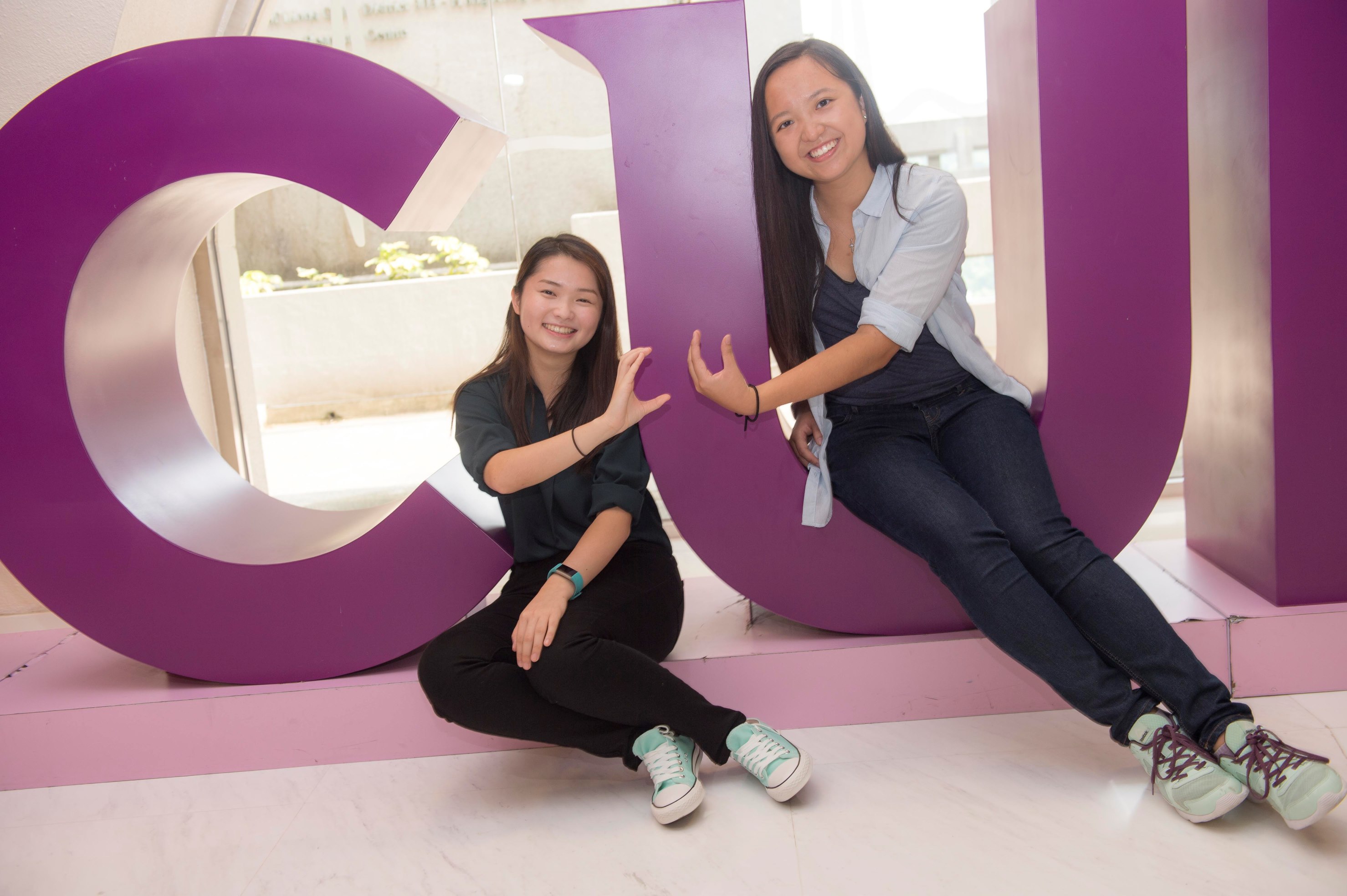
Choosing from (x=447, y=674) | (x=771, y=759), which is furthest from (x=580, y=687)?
(x=771, y=759)

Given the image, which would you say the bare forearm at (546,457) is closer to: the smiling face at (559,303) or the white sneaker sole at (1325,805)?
the smiling face at (559,303)

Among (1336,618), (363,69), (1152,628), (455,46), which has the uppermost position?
(455,46)

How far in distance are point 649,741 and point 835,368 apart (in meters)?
0.71

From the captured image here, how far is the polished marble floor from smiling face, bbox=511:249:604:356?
0.80 m

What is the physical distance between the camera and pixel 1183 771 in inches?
55.7

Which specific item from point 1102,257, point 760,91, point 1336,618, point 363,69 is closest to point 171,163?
point 363,69

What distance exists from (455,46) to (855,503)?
204 centimetres

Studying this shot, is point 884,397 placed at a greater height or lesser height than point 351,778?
greater

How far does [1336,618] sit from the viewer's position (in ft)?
5.92

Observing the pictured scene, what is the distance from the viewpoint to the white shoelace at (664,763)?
156cm

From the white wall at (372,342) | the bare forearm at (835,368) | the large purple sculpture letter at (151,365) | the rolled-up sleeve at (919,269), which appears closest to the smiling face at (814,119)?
the rolled-up sleeve at (919,269)

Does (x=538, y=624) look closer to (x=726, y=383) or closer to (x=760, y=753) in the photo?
(x=760, y=753)

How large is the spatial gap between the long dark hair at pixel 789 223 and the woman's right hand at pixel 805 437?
0.11m

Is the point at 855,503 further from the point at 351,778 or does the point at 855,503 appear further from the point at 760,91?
the point at 351,778
